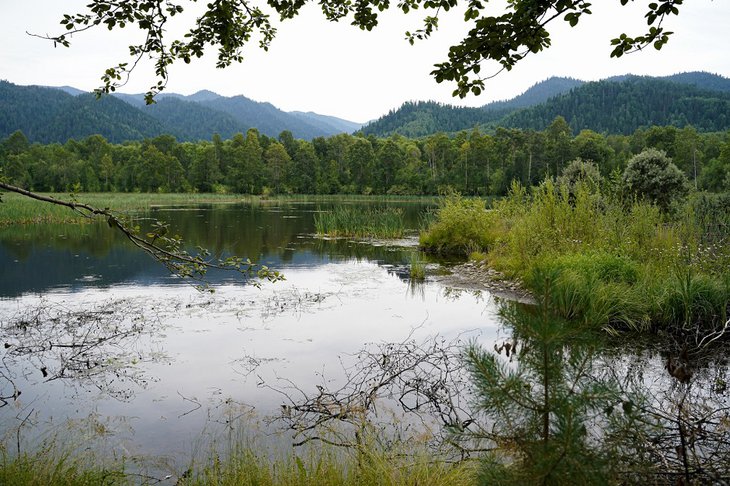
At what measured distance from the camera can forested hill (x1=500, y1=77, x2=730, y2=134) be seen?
130 metres

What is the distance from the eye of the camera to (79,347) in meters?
7.90

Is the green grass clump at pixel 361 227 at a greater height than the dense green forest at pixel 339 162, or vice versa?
the dense green forest at pixel 339 162

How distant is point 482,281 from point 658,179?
1233cm

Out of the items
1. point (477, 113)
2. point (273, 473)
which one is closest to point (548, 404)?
point (273, 473)

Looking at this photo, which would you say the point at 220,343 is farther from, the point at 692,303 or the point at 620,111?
the point at 620,111

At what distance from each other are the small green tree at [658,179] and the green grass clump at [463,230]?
7.30m

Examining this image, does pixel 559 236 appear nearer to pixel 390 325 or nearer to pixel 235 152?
pixel 390 325

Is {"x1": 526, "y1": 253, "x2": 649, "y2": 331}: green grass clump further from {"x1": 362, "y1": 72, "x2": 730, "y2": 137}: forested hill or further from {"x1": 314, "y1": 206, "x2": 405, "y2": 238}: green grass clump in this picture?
{"x1": 362, "y1": 72, "x2": 730, "y2": 137}: forested hill

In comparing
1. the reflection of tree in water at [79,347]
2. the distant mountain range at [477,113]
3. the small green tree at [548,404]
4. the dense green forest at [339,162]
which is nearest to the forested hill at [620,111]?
the distant mountain range at [477,113]

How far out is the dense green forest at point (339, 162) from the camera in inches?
2753

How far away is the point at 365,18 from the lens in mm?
3678

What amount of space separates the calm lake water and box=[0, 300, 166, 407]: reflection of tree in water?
0.03 metres

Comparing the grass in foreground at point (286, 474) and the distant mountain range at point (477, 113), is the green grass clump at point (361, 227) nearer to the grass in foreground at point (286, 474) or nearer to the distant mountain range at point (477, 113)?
the grass in foreground at point (286, 474)

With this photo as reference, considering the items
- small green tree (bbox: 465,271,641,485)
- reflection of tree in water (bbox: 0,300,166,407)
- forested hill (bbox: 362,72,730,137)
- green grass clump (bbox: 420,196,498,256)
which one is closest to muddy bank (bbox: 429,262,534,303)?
green grass clump (bbox: 420,196,498,256)
